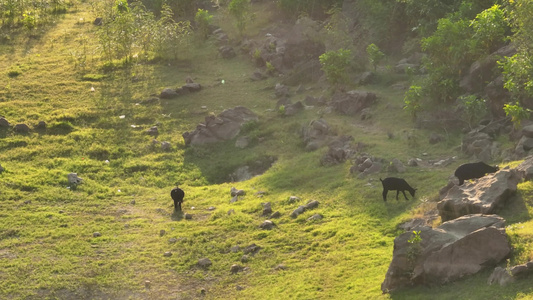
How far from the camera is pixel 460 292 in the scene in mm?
10898

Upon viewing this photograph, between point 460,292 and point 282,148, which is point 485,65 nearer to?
point 282,148

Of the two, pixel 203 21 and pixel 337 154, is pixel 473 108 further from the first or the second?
pixel 203 21

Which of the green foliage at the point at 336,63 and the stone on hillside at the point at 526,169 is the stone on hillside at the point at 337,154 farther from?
the stone on hillside at the point at 526,169

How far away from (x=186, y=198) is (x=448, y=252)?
9923 millimetres

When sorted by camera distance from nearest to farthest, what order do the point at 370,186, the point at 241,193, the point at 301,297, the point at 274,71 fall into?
1. the point at 301,297
2. the point at 370,186
3. the point at 241,193
4. the point at 274,71

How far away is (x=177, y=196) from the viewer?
18734 millimetres

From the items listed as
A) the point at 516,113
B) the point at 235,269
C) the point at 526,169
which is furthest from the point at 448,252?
the point at 516,113

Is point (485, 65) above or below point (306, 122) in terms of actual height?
above

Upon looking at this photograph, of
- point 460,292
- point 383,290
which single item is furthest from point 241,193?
point 460,292

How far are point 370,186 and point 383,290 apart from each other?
597cm

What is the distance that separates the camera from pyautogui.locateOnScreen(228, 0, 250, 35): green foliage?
109ft

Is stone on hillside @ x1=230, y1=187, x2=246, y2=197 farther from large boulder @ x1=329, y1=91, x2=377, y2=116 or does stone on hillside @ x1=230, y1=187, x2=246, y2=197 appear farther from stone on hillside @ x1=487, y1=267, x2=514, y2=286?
stone on hillside @ x1=487, y1=267, x2=514, y2=286

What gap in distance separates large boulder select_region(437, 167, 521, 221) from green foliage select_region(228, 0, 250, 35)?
70.0 ft

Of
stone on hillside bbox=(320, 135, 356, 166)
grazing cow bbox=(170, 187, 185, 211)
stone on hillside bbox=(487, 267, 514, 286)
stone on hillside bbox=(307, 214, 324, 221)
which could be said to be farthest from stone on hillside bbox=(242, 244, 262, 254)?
stone on hillside bbox=(487, 267, 514, 286)
